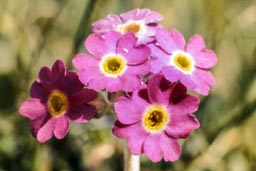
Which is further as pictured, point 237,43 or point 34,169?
point 237,43

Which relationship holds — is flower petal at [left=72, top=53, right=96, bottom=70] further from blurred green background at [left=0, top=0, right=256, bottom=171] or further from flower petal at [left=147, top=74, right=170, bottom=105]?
blurred green background at [left=0, top=0, right=256, bottom=171]

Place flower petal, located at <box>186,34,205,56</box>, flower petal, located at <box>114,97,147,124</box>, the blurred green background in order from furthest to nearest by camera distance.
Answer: the blurred green background < flower petal, located at <box>186,34,205,56</box> < flower petal, located at <box>114,97,147,124</box>

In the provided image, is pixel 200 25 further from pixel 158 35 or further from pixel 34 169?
pixel 158 35

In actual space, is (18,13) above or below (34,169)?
above

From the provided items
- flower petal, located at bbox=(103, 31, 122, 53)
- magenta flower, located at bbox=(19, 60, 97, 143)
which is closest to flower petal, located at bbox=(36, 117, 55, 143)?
magenta flower, located at bbox=(19, 60, 97, 143)

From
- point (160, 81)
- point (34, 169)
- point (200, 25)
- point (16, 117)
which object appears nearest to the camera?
point (160, 81)

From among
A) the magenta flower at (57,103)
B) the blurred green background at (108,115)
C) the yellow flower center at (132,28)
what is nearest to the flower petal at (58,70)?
the magenta flower at (57,103)

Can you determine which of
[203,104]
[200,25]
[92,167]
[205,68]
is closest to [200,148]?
[203,104]

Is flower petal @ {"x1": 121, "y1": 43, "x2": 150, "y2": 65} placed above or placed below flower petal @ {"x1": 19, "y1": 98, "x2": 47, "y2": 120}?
above
